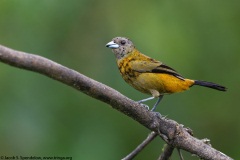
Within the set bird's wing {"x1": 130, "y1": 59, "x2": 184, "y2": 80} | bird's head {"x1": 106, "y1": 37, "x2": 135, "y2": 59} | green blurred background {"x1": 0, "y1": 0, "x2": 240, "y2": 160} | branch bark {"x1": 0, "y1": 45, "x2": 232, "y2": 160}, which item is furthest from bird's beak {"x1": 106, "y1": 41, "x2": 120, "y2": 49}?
branch bark {"x1": 0, "y1": 45, "x2": 232, "y2": 160}

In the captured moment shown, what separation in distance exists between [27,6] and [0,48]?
2750 mm

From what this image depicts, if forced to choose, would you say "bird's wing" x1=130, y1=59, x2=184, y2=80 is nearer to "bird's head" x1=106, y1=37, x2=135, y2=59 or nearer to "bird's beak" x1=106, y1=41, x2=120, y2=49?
"bird's head" x1=106, y1=37, x2=135, y2=59

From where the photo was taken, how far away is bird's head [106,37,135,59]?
4.89 metres

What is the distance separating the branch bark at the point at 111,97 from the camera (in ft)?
8.22

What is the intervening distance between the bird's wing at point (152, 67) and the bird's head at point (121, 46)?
14.1 inches

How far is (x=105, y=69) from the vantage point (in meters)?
5.30

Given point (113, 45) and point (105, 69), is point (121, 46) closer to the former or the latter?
point (113, 45)

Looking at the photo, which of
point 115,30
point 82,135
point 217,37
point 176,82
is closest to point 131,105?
point 176,82

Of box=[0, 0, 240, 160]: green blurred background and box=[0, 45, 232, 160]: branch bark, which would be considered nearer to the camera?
box=[0, 45, 232, 160]: branch bark

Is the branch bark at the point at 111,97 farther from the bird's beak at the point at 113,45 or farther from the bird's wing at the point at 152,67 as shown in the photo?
the bird's beak at the point at 113,45

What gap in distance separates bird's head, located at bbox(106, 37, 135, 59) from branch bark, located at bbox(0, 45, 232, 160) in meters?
1.51

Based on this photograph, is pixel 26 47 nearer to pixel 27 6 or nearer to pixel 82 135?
pixel 27 6

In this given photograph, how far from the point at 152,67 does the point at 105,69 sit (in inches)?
37.0

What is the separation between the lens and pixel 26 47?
16.6 ft
